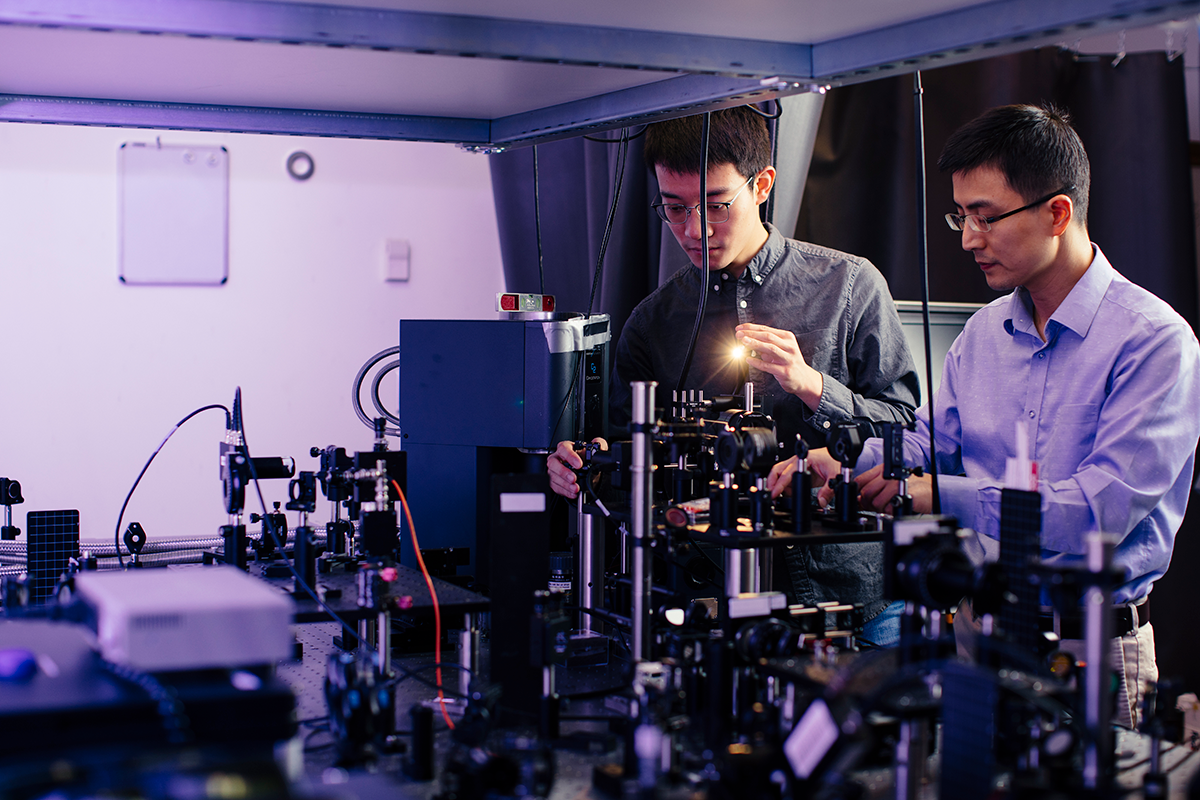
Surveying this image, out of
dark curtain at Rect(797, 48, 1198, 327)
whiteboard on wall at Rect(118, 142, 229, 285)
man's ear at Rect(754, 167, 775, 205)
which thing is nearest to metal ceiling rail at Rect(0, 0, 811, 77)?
man's ear at Rect(754, 167, 775, 205)

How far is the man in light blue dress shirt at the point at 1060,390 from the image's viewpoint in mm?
1513

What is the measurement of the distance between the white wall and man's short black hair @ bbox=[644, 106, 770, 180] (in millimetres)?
1537

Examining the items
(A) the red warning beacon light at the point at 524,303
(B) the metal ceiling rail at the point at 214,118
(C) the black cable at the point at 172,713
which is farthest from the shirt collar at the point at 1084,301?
(C) the black cable at the point at 172,713

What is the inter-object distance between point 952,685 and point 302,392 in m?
2.91

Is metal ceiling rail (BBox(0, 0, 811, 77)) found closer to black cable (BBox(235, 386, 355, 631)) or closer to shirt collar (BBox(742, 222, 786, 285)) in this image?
black cable (BBox(235, 386, 355, 631))

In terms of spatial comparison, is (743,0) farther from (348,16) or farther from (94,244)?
(94,244)

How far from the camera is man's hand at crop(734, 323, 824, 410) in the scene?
1.80m

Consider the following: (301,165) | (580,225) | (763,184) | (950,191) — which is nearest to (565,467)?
(763,184)

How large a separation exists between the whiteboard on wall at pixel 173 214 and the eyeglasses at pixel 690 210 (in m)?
1.81

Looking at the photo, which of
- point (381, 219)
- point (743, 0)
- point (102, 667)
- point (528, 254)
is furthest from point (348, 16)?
point (381, 219)

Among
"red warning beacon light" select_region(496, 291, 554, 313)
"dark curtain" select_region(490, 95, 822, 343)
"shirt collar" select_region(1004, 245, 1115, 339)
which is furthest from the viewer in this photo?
"dark curtain" select_region(490, 95, 822, 343)

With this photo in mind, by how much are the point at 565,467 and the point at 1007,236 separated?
883 mm

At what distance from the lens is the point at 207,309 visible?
10.9ft

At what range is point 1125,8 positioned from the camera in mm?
1026
